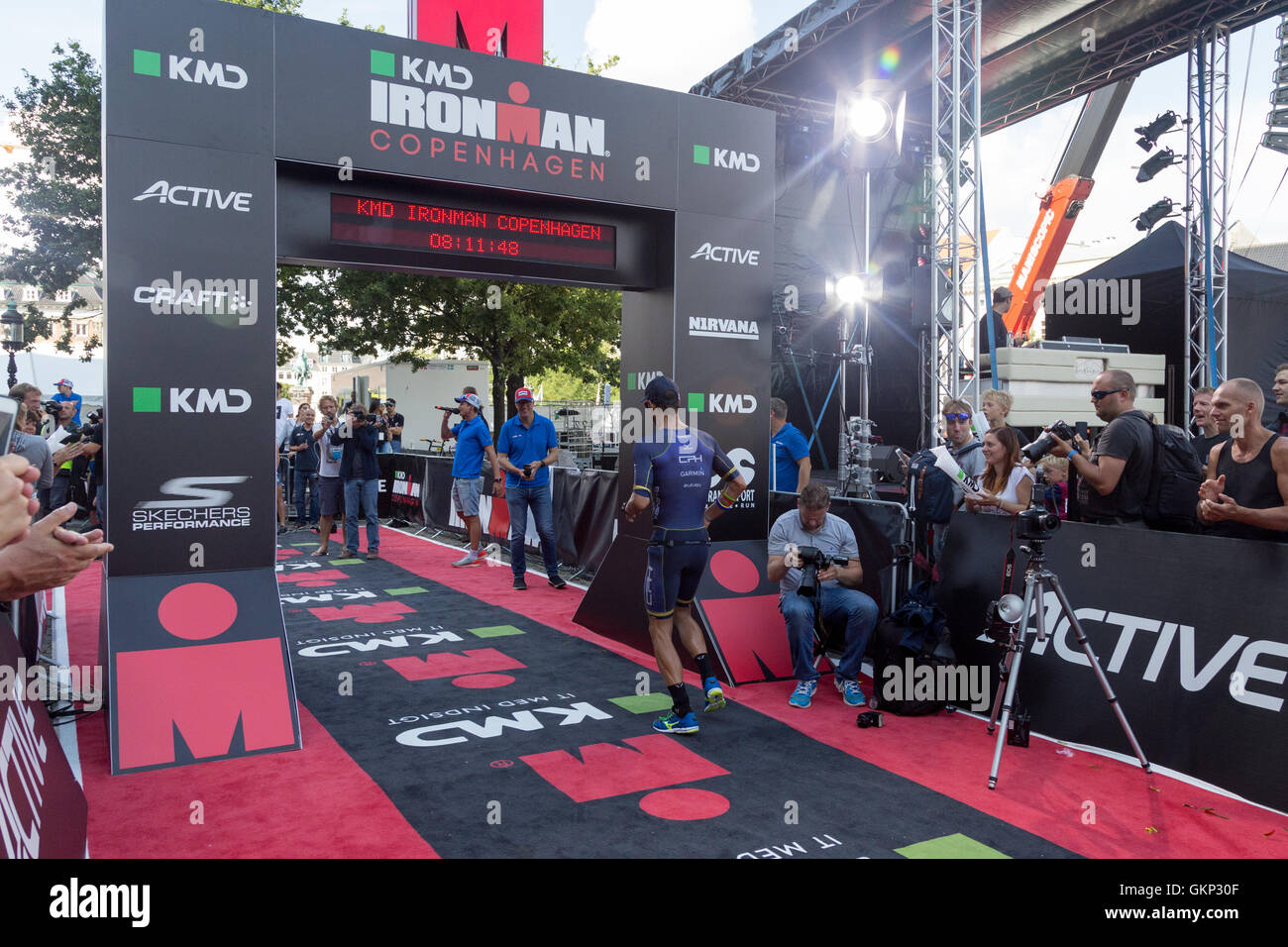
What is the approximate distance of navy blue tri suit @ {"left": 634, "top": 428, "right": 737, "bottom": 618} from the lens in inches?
215

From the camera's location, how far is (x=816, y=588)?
6.16 m

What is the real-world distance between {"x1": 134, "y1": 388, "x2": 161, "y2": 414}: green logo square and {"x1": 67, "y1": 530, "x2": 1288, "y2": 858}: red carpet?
1935 millimetres

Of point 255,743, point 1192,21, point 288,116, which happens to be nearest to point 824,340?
point 1192,21

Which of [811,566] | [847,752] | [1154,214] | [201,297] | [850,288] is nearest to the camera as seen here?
[847,752]

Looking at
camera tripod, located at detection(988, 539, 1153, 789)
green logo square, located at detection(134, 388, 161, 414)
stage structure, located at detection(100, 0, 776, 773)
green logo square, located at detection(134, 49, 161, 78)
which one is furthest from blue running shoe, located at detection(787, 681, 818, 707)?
→ green logo square, located at detection(134, 49, 161, 78)

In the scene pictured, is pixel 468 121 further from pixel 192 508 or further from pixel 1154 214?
pixel 1154 214

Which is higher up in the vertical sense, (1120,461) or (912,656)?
(1120,461)

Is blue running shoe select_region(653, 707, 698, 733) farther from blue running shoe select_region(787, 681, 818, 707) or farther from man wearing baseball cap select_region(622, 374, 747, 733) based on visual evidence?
blue running shoe select_region(787, 681, 818, 707)

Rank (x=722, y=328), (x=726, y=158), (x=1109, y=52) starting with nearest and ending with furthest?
(x=726, y=158) → (x=722, y=328) → (x=1109, y=52)

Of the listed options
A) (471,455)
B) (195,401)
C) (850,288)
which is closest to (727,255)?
(195,401)

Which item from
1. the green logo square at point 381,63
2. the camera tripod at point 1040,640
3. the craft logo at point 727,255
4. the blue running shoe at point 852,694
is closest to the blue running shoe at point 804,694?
the blue running shoe at point 852,694

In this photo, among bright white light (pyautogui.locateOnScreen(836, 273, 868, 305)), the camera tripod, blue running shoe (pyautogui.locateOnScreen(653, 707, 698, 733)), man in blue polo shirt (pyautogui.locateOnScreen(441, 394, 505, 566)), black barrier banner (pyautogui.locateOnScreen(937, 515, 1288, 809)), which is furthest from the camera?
bright white light (pyautogui.locateOnScreen(836, 273, 868, 305))

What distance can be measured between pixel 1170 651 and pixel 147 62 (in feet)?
21.6

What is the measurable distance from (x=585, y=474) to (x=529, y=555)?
1865 mm
